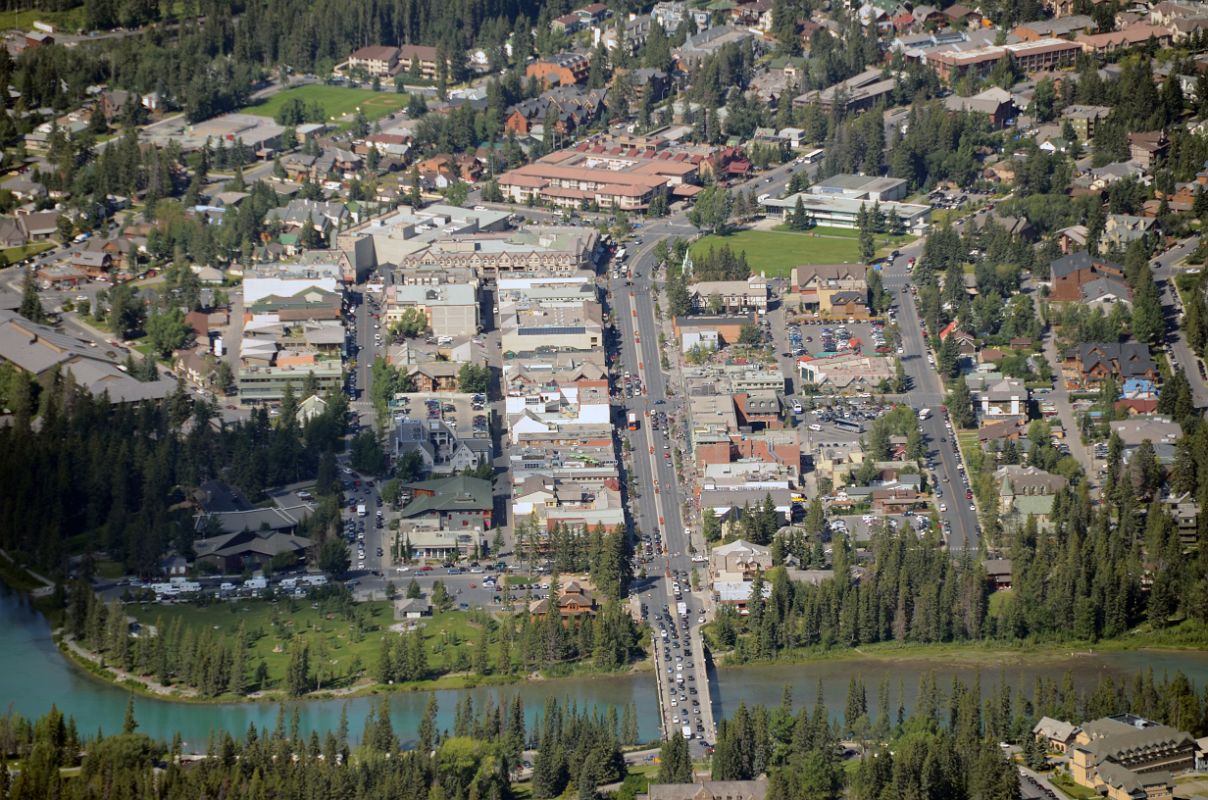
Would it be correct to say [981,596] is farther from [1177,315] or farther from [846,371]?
[1177,315]

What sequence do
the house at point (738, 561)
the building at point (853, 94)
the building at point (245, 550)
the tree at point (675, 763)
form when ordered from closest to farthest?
the tree at point (675, 763) < the house at point (738, 561) < the building at point (245, 550) < the building at point (853, 94)

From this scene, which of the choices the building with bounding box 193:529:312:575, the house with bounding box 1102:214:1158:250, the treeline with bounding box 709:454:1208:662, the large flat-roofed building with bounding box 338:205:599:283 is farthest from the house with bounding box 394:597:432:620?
the house with bounding box 1102:214:1158:250

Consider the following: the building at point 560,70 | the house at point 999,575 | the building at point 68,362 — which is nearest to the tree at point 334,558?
the building at point 68,362

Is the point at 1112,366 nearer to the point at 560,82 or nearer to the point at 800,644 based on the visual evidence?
the point at 800,644

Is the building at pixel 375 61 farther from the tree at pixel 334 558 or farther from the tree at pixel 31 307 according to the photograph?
the tree at pixel 334 558

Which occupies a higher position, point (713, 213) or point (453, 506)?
point (713, 213)

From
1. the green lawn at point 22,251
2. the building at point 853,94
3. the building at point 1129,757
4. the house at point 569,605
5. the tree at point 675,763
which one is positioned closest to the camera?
the tree at point 675,763

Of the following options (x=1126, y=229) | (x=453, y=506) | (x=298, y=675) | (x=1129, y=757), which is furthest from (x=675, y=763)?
(x=1126, y=229)
